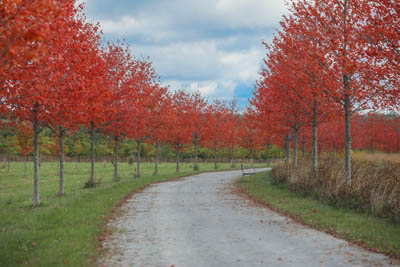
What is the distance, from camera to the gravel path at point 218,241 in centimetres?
673

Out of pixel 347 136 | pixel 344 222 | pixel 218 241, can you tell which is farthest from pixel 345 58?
pixel 218 241

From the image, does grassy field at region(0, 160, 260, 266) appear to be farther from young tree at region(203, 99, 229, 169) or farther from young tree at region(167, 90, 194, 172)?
young tree at region(203, 99, 229, 169)

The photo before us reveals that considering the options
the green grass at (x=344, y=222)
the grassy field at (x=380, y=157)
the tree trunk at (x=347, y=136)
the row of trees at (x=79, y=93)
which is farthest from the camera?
the grassy field at (x=380, y=157)

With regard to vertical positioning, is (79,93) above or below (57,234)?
above

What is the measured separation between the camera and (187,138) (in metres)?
35.3

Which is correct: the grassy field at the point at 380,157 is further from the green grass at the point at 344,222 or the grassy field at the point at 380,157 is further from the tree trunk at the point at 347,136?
the green grass at the point at 344,222

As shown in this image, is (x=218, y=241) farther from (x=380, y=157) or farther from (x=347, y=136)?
(x=380, y=157)

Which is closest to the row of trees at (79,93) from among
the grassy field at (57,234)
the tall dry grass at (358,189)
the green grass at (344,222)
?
the grassy field at (57,234)

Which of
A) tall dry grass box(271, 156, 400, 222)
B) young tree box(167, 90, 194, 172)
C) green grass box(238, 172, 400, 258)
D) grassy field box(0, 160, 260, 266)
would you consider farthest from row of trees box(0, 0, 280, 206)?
tall dry grass box(271, 156, 400, 222)

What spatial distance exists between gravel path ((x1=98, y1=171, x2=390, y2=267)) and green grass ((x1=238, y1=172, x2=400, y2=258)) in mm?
466

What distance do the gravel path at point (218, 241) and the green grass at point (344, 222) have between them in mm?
466

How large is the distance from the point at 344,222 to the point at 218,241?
3934 millimetres

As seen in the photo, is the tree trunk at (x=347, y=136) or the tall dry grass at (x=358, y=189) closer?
the tall dry grass at (x=358, y=189)

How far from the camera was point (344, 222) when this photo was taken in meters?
9.91
